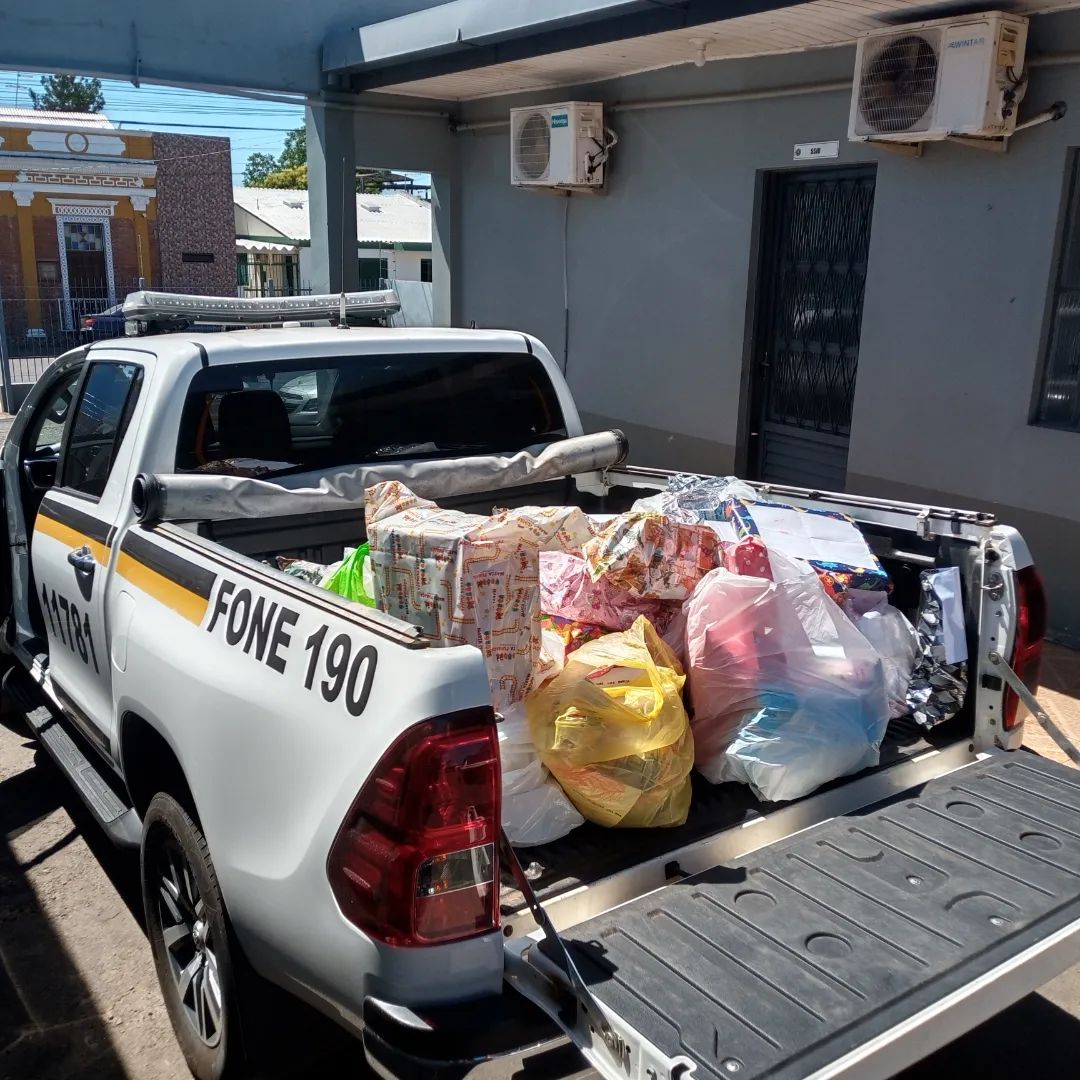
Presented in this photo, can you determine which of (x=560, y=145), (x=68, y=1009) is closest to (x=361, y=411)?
(x=68, y=1009)

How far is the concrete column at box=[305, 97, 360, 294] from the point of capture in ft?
33.1

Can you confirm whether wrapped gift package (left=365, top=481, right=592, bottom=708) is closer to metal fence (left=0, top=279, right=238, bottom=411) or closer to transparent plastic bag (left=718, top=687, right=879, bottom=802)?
transparent plastic bag (left=718, top=687, right=879, bottom=802)

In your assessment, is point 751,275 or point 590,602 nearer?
point 590,602

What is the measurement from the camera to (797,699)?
2.84m

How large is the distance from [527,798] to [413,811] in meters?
0.61

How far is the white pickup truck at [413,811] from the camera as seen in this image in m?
2.00

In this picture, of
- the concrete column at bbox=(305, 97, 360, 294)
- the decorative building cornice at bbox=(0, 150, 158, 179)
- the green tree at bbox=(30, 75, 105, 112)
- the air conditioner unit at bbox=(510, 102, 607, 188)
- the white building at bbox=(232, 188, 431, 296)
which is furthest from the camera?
the green tree at bbox=(30, 75, 105, 112)

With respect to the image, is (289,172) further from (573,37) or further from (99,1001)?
(99,1001)

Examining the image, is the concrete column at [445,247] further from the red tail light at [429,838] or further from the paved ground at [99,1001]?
the red tail light at [429,838]

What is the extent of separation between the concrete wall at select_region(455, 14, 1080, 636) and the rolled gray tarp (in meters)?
3.20

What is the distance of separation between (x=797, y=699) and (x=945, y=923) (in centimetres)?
70

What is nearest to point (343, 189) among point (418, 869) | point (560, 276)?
point (560, 276)

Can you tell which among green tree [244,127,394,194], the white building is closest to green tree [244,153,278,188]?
green tree [244,127,394,194]

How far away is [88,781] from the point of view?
3.54 meters
